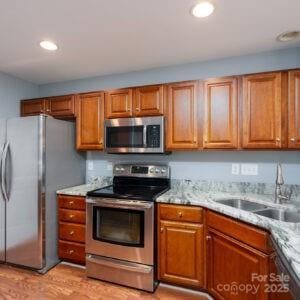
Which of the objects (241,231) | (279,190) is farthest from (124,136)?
(279,190)

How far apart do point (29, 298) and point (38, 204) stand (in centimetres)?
86

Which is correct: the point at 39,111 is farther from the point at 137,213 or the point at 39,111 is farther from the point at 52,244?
the point at 137,213

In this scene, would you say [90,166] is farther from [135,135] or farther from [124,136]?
[135,135]

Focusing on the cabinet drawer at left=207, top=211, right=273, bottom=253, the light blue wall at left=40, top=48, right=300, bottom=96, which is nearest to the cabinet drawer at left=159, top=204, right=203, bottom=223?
the cabinet drawer at left=207, top=211, right=273, bottom=253

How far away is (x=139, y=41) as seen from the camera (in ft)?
7.10

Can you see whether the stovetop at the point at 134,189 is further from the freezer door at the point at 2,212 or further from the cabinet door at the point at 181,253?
the freezer door at the point at 2,212

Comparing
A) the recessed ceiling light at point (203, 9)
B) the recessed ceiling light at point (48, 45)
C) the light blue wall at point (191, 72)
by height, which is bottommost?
the light blue wall at point (191, 72)

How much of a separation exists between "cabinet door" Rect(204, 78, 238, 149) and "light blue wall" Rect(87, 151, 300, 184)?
13.3 inches

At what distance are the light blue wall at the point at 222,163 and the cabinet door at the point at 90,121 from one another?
39cm

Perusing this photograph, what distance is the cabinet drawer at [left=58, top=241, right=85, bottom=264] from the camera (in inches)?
102

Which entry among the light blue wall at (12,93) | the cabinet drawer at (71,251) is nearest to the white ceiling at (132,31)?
the light blue wall at (12,93)

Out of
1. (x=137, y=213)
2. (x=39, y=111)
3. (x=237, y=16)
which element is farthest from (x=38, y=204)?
(x=237, y=16)

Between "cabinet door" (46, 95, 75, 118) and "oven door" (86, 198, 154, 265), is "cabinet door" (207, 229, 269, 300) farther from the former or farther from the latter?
"cabinet door" (46, 95, 75, 118)

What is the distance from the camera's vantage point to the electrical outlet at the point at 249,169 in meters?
2.44
